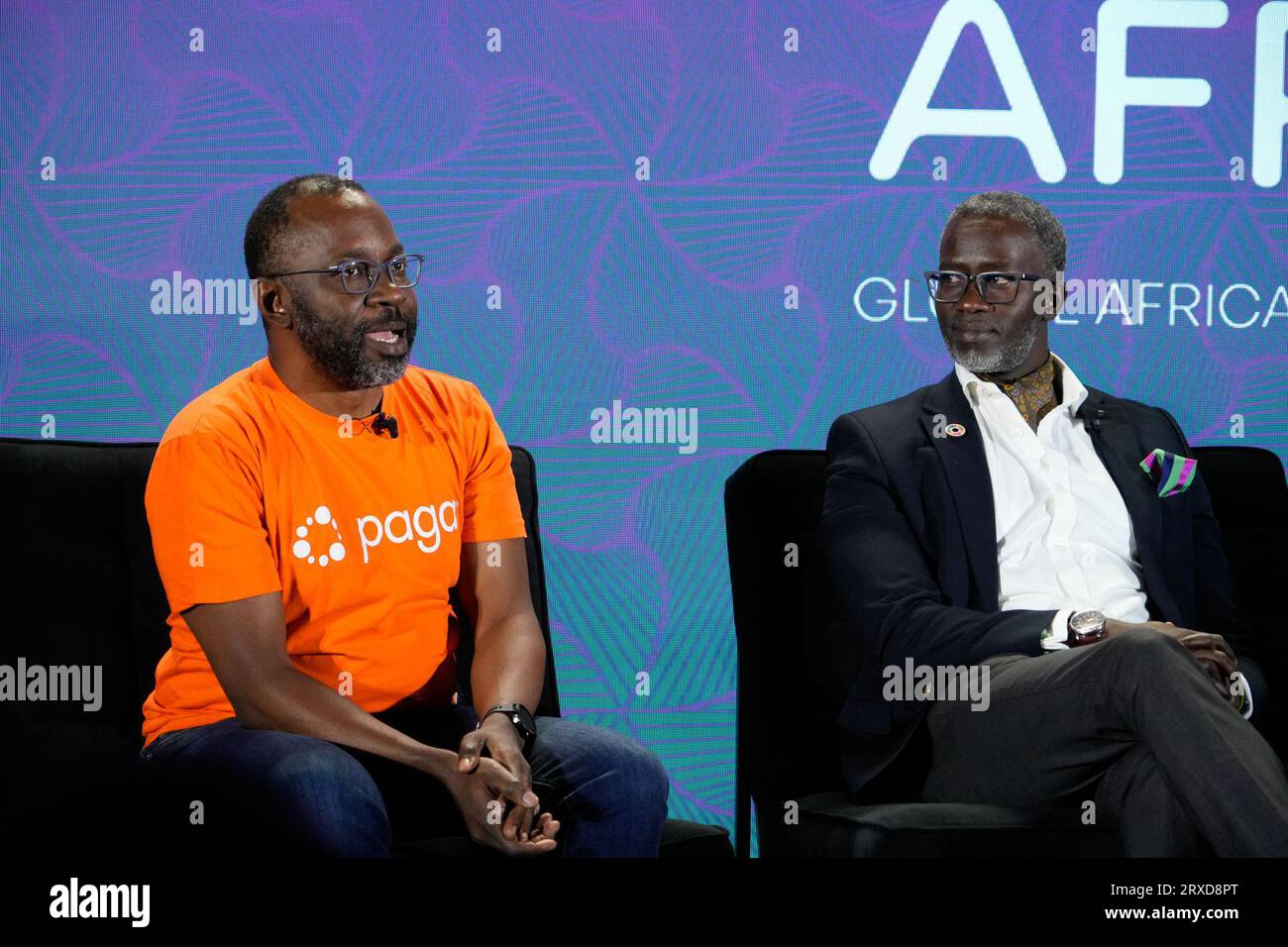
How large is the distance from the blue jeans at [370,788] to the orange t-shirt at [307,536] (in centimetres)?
9

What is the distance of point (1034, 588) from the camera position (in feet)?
8.53

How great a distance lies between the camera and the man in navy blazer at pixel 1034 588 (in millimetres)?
2090

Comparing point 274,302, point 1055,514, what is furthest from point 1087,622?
Answer: point 274,302

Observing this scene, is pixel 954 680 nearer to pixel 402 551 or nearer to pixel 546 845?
pixel 546 845

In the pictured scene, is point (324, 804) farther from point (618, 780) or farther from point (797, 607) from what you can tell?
point (797, 607)

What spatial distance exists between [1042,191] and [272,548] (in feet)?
6.17

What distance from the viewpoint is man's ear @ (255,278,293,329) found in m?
2.40

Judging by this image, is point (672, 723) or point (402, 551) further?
point (672, 723)

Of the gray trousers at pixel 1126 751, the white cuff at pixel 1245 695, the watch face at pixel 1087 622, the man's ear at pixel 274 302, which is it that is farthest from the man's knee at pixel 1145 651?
the man's ear at pixel 274 302

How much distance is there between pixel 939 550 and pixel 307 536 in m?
1.14

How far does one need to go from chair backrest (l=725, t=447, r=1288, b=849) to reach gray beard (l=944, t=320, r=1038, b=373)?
0.34m

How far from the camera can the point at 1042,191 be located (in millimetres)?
3117
